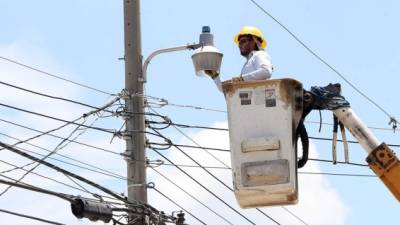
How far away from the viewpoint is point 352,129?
8516mm

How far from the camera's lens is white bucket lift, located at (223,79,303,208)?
7.97 m

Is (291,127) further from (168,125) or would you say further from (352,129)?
(168,125)

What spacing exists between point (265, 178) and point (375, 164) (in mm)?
1100

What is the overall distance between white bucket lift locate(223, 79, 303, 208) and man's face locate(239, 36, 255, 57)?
0.77 metres

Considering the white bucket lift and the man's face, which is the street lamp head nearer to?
the man's face

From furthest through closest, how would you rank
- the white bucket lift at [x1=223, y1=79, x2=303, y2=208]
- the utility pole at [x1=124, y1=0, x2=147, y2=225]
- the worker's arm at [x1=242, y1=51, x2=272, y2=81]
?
the utility pole at [x1=124, y1=0, x2=147, y2=225]
the worker's arm at [x1=242, y1=51, x2=272, y2=81]
the white bucket lift at [x1=223, y1=79, x2=303, y2=208]

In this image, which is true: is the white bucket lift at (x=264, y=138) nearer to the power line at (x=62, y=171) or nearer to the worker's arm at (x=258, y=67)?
the worker's arm at (x=258, y=67)

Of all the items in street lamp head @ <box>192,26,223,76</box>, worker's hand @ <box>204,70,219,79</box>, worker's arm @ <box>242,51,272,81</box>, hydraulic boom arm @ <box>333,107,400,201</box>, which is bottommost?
hydraulic boom arm @ <box>333,107,400,201</box>

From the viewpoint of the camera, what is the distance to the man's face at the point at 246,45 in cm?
896

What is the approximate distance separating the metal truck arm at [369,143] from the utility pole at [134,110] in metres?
5.52

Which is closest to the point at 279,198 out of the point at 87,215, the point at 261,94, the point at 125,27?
the point at 261,94

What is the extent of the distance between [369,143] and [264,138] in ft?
3.32

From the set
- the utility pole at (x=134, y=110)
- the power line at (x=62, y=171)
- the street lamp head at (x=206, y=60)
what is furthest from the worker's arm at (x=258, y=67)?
the utility pole at (x=134, y=110)

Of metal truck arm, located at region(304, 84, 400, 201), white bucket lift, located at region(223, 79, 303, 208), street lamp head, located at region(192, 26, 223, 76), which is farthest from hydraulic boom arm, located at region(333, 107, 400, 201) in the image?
street lamp head, located at region(192, 26, 223, 76)
